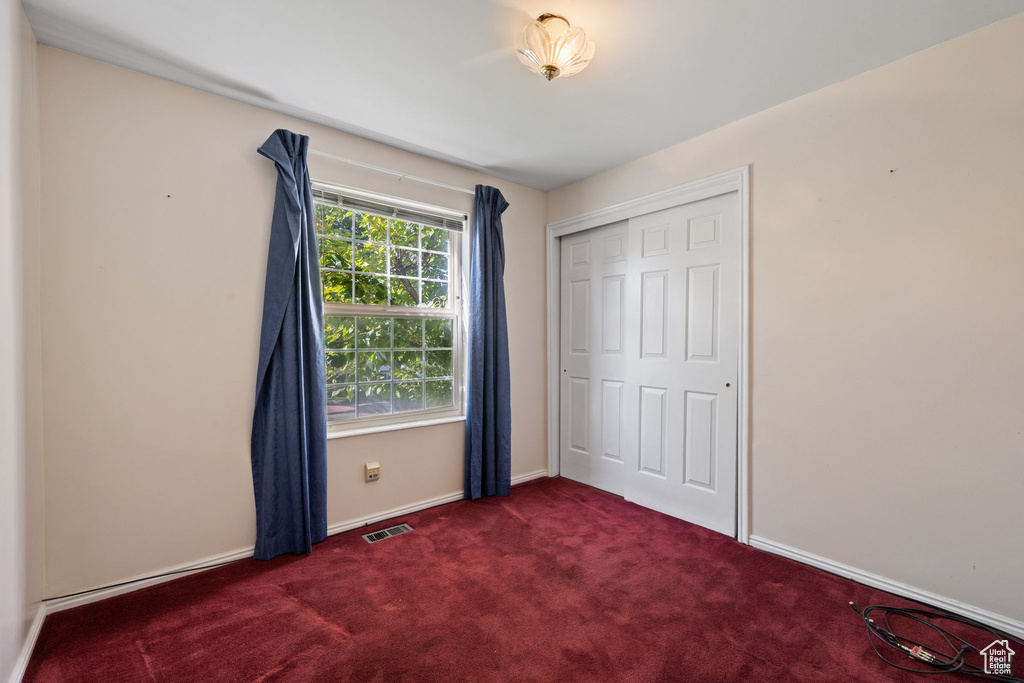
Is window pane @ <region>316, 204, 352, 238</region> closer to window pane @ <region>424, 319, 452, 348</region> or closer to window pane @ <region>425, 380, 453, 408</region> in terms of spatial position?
window pane @ <region>424, 319, 452, 348</region>

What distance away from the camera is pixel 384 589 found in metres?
2.14

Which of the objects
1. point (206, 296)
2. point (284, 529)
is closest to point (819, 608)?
point (284, 529)

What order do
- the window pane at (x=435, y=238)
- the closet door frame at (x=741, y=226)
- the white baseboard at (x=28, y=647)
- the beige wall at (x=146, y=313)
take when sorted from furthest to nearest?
the window pane at (x=435, y=238) → the closet door frame at (x=741, y=226) → the beige wall at (x=146, y=313) → the white baseboard at (x=28, y=647)

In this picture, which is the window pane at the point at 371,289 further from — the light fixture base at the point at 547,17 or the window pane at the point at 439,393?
the light fixture base at the point at 547,17

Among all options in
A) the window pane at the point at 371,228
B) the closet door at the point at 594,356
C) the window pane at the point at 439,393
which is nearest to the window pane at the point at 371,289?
the window pane at the point at 371,228

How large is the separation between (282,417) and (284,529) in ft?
2.03

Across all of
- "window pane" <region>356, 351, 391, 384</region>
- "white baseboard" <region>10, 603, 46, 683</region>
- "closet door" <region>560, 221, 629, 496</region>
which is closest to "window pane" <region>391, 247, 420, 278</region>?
"window pane" <region>356, 351, 391, 384</region>

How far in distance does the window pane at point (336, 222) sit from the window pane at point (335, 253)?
50 millimetres

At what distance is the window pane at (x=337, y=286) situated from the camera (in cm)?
278

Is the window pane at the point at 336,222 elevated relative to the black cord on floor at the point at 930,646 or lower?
elevated

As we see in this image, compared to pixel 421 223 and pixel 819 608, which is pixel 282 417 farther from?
pixel 819 608

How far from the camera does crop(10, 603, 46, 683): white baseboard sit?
154cm

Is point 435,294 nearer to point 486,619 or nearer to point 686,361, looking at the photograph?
point 686,361

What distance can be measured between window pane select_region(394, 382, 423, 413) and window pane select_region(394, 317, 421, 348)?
0.91ft
